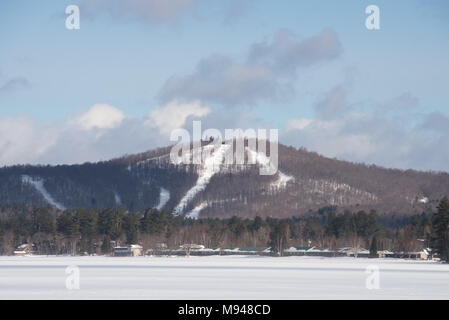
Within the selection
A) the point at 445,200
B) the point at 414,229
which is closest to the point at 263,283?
the point at 445,200

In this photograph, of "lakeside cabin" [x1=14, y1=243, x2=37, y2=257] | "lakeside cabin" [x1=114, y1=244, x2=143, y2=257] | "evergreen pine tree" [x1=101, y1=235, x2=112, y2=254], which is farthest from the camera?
"lakeside cabin" [x1=14, y1=243, x2=37, y2=257]

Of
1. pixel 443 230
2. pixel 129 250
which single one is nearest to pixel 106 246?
pixel 129 250

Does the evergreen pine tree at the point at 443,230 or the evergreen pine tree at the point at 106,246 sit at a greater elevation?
the evergreen pine tree at the point at 443,230

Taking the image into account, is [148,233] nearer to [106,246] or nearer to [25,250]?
[106,246]

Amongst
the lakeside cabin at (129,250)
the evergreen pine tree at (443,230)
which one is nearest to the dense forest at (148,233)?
the lakeside cabin at (129,250)

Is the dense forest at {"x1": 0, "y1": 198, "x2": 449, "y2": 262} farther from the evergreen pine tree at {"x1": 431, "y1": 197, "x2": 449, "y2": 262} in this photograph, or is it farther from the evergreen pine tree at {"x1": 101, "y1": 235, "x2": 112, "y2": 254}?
the evergreen pine tree at {"x1": 431, "y1": 197, "x2": 449, "y2": 262}

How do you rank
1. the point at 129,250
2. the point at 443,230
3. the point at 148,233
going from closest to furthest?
the point at 443,230 → the point at 129,250 → the point at 148,233

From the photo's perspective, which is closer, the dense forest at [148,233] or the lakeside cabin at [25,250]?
the lakeside cabin at [25,250]

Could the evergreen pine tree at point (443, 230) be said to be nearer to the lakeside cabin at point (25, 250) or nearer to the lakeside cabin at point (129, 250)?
the lakeside cabin at point (129, 250)

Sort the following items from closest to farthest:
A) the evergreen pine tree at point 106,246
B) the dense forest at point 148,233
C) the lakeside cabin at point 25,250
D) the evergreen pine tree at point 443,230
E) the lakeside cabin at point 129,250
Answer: the evergreen pine tree at point 443,230 → the lakeside cabin at point 129,250 → the evergreen pine tree at point 106,246 → the lakeside cabin at point 25,250 → the dense forest at point 148,233

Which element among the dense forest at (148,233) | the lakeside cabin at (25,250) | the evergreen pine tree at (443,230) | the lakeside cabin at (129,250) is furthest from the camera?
the dense forest at (148,233)

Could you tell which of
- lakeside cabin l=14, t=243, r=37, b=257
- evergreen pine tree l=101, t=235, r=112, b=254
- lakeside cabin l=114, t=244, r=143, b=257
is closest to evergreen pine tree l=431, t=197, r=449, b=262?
lakeside cabin l=114, t=244, r=143, b=257
